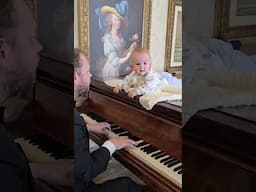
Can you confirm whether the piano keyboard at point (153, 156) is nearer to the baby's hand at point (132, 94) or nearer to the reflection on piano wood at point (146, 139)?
Result: the reflection on piano wood at point (146, 139)

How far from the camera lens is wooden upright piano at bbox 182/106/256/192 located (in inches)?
27.0

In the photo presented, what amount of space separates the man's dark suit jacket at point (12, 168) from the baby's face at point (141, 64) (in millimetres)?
412

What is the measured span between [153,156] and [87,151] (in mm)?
225

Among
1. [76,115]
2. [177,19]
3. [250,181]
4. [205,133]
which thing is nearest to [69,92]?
[76,115]

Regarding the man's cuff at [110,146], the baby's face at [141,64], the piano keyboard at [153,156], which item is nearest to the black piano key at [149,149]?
the piano keyboard at [153,156]

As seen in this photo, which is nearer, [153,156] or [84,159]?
[153,156]

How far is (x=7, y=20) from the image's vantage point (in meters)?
1.08

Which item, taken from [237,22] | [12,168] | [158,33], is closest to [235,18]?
[237,22]

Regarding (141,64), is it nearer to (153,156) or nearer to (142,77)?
(142,77)

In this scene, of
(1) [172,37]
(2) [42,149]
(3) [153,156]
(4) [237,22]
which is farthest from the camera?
(2) [42,149]

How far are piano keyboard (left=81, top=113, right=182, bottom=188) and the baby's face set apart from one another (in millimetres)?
199

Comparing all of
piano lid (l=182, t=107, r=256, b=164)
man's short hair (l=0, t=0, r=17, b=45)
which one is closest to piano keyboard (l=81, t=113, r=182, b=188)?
piano lid (l=182, t=107, r=256, b=164)

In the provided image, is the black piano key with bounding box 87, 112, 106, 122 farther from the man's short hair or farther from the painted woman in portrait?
the man's short hair

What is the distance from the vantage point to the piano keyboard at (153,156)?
946 mm
